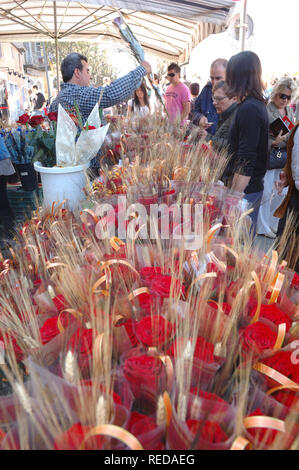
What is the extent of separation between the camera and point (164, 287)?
866mm

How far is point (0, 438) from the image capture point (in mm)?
570

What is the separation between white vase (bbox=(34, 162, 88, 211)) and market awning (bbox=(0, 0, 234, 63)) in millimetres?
4144

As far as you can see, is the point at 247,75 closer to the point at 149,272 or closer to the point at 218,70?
the point at 218,70

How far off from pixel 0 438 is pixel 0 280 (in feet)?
2.05

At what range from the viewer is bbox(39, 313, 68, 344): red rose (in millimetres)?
774

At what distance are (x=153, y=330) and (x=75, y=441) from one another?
11.0 inches

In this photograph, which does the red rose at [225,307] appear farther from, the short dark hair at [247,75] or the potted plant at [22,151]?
the potted plant at [22,151]

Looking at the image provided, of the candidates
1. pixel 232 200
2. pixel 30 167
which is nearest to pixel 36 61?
pixel 30 167

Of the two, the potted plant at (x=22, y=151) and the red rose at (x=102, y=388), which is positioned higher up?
the potted plant at (x=22, y=151)

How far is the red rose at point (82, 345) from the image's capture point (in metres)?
0.68

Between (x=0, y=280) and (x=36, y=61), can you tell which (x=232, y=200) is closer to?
(x=0, y=280)

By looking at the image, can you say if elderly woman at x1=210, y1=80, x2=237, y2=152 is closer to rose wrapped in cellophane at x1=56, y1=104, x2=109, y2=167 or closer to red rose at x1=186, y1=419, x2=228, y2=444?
rose wrapped in cellophane at x1=56, y1=104, x2=109, y2=167

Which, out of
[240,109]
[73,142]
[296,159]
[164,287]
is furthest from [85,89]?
[164,287]

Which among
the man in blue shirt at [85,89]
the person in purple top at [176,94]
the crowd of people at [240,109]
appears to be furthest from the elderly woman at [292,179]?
the person in purple top at [176,94]
